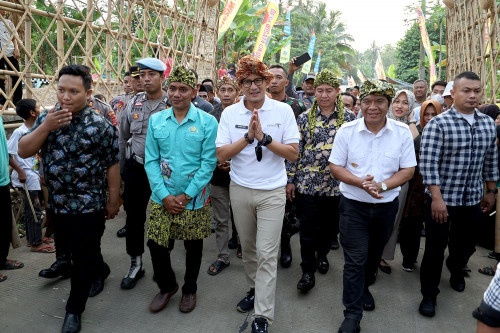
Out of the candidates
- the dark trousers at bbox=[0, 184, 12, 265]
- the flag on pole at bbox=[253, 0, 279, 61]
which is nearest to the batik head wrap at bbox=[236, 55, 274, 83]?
the dark trousers at bbox=[0, 184, 12, 265]

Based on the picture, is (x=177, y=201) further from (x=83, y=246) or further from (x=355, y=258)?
(x=355, y=258)

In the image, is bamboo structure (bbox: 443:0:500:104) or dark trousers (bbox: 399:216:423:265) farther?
bamboo structure (bbox: 443:0:500:104)

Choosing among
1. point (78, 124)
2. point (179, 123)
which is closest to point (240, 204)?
point (179, 123)

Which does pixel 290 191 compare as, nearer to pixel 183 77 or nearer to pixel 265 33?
pixel 183 77

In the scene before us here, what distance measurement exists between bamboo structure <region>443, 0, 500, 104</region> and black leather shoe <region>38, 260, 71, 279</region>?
5764 millimetres

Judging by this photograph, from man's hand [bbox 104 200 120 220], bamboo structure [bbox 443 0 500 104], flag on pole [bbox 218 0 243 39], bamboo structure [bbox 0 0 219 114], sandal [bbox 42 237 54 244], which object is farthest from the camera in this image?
flag on pole [bbox 218 0 243 39]

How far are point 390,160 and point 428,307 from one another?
1254 mm

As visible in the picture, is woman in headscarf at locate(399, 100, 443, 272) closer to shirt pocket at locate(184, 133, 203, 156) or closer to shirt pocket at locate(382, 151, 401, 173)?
shirt pocket at locate(382, 151, 401, 173)

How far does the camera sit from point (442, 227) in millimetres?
2951

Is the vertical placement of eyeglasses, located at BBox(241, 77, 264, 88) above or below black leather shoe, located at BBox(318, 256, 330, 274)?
above

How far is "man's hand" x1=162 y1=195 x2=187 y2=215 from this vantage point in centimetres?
276

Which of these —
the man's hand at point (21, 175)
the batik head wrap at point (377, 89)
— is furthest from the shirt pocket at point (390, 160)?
the man's hand at point (21, 175)

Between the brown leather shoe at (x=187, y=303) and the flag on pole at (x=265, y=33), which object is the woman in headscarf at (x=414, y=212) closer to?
the brown leather shoe at (x=187, y=303)

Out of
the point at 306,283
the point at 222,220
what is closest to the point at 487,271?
the point at 306,283
